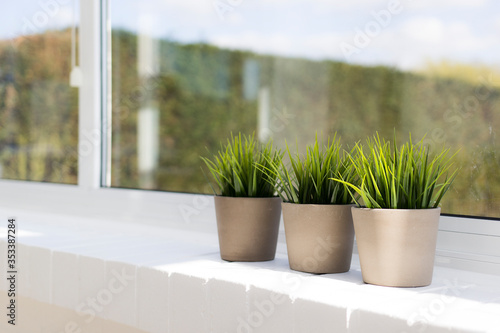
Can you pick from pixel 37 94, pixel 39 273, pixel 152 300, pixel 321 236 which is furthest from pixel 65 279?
pixel 37 94

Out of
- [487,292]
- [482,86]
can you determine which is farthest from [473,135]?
[487,292]

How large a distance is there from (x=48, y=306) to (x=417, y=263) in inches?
38.9

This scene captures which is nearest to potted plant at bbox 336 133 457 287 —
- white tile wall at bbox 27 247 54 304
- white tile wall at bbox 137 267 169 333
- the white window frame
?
white tile wall at bbox 137 267 169 333

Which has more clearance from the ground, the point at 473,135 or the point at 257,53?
the point at 257,53

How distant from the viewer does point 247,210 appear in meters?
1.32

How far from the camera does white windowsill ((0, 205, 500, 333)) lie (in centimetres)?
94

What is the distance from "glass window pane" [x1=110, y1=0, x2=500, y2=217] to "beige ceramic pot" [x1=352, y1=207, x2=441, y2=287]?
270 millimetres

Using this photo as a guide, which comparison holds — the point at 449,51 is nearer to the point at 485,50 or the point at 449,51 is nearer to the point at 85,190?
the point at 485,50

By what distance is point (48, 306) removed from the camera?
1.55 m

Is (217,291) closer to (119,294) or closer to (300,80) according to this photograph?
(119,294)

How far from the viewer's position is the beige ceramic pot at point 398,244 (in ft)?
3.43

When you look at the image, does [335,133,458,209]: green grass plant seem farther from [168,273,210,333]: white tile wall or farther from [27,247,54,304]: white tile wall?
[27,247,54,304]: white tile wall

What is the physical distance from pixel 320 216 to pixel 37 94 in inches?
68.5

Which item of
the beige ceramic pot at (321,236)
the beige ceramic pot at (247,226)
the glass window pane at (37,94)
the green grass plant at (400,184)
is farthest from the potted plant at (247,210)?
the glass window pane at (37,94)
